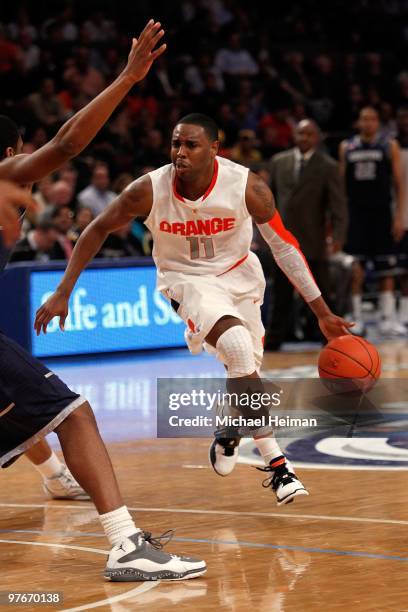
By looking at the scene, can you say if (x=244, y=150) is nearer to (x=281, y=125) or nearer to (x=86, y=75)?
(x=86, y=75)

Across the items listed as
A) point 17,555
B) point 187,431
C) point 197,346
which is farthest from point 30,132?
point 17,555

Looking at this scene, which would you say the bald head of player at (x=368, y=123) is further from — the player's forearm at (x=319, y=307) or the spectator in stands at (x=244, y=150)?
the player's forearm at (x=319, y=307)

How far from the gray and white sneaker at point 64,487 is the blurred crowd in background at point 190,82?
6.02m

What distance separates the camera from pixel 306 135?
11.9 m

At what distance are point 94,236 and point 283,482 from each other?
149cm

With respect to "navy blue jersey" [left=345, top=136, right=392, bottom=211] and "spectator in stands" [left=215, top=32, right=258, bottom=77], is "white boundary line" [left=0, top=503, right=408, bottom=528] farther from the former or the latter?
"spectator in stands" [left=215, top=32, right=258, bottom=77]

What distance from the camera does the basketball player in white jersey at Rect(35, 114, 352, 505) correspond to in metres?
6.02

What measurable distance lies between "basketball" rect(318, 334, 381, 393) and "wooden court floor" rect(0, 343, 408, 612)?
533 mm

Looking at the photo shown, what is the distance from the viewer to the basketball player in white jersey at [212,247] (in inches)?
237

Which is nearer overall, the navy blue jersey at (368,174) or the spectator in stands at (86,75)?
the navy blue jersey at (368,174)

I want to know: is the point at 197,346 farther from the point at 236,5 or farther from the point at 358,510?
the point at 236,5

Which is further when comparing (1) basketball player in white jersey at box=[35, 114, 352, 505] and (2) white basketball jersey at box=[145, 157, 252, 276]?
(2) white basketball jersey at box=[145, 157, 252, 276]

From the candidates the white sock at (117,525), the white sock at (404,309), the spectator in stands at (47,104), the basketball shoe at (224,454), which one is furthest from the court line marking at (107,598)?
the spectator in stands at (47,104)

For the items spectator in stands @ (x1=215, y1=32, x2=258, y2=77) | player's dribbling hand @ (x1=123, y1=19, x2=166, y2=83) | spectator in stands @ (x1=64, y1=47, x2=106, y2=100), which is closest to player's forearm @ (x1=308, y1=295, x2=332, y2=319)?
player's dribbling hand @ (x1=123, y1=19, x2=166, y2=83)
